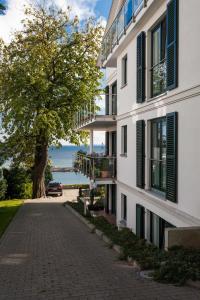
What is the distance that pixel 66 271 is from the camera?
9539 mm

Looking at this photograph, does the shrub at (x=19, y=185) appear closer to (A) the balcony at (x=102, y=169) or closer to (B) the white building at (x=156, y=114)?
(A) the balcony at (x=102, y=169)

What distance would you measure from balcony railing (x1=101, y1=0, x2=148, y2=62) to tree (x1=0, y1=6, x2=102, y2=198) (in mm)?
9042

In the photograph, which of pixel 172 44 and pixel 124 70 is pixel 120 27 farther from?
pixel 172 44

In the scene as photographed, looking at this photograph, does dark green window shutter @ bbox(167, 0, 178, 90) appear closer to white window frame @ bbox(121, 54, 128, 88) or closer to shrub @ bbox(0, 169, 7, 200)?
white window frame @ bbox(121, 54, 128, 88)

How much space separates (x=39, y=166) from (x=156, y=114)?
22132 millimetres

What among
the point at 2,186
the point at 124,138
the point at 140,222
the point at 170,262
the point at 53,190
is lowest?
the point at 53,190

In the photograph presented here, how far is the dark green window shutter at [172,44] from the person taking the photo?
402 inches

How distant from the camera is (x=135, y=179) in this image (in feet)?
50.4

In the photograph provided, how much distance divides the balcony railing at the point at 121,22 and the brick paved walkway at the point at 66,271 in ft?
26.0

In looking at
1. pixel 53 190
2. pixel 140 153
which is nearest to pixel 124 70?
pixel 140 153

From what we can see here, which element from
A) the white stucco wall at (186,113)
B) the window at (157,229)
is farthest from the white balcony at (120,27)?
the window at (157,229)

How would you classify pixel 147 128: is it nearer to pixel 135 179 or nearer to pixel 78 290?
pixel 135 179

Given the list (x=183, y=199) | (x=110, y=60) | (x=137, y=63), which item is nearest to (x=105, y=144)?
(x=110, y=60)

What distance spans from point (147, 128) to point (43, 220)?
30.4ft
